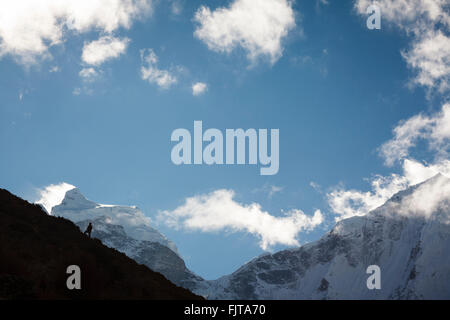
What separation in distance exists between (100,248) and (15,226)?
4.30m

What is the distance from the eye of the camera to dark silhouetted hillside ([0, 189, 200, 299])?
1344cm

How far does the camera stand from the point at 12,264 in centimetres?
1373

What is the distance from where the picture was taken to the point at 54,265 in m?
15.5

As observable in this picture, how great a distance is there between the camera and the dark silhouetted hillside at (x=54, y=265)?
13444mm

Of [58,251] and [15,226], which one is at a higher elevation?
[15,226]
